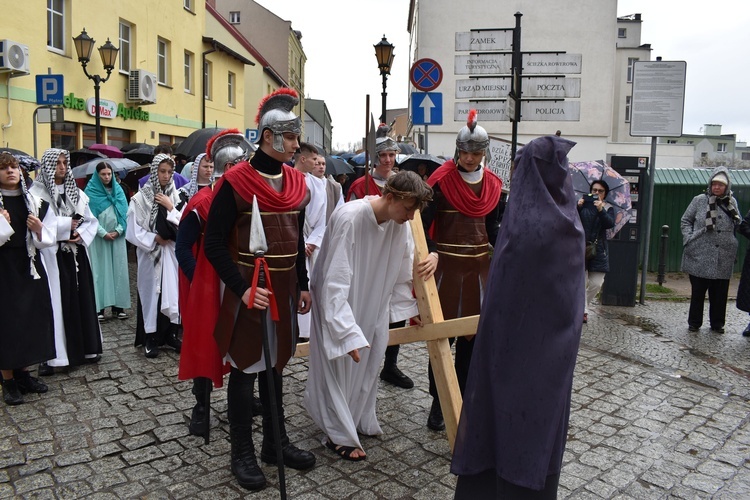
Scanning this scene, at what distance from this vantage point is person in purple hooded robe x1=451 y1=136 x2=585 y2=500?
8.72 ft

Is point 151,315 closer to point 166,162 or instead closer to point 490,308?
point 166,162

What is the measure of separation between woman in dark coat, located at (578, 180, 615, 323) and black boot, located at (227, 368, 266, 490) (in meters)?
5.66

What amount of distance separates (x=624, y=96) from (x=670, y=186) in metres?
47.2

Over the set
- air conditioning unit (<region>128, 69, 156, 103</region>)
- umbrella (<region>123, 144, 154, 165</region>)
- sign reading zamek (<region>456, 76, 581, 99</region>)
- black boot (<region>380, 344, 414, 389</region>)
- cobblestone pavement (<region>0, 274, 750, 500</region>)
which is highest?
air conditioning unit (<region>128, 69, 156, 103</region>)

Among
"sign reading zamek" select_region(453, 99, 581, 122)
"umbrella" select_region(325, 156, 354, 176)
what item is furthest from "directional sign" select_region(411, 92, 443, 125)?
"umbrella" select_region(325, 156, 354, 176)

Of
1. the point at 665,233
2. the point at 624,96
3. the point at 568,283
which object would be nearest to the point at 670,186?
the point at 665,233

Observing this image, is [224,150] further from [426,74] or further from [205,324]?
[426,74]

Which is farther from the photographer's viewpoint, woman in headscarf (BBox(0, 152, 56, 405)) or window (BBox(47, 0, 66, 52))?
window (BBox(47, 0, 66, 52))

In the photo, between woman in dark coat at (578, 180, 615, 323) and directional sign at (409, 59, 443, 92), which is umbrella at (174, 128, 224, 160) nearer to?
directional sign at (409, 59, 443, 92)

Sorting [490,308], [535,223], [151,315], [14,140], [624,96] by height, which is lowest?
[151,315]

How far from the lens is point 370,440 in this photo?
448 centimetres

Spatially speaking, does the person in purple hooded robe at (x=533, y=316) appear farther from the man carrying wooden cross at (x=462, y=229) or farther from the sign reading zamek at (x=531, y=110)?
the sign reading zamek at (x=531, y=110)

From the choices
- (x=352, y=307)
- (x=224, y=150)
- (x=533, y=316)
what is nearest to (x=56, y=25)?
(x=224, y=150)

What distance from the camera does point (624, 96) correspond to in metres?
56.1
